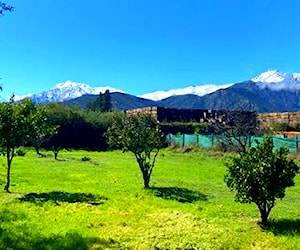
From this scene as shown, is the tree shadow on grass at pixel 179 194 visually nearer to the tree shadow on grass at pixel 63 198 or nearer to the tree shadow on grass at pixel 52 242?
the tree shadow on grass at pixel 63 198

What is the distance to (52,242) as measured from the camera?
9477 millimetres

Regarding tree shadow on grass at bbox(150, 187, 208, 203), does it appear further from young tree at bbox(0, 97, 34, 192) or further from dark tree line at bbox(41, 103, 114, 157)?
dark tree line at bbox(41, 103, 114, 157)

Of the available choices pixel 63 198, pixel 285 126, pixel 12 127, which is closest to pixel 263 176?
pixel 63 198

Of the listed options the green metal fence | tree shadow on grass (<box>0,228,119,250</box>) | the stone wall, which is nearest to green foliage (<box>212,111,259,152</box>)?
the green metal fence

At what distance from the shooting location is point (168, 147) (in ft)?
140

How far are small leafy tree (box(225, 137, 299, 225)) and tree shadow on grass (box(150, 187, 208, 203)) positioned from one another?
3587mm

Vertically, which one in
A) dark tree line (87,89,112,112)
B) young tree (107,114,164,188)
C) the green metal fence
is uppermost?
dark tree line (87,89,112,112)

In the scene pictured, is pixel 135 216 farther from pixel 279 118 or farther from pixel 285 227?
pixel 279 118

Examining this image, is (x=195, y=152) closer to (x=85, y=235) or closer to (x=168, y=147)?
(x=168, y=147)

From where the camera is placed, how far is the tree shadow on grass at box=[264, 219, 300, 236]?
1038 centimetres

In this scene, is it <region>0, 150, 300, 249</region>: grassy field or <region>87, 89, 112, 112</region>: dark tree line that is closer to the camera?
<region>0, 150, 300, 249</region>: grassy field

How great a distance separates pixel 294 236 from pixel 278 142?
2335 cm

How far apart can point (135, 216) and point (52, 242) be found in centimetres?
312

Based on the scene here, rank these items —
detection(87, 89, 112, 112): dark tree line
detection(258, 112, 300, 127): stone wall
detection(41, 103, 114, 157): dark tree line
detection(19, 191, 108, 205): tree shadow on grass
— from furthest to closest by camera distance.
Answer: detection(87, 89, 112, 112): dark tree line
detection(258, 112, 300, 127): stone wall
detection(41, 103, 114, 157): dark tree line
detection(19, 191, 108, 205): tree shadow on grass
